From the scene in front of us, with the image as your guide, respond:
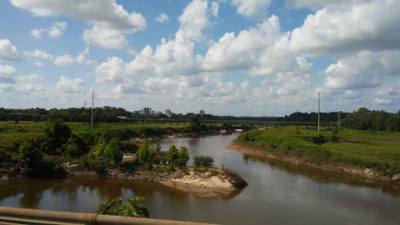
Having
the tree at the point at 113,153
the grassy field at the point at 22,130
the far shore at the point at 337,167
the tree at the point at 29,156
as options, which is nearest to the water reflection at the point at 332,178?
the far shore at the point at 337,167

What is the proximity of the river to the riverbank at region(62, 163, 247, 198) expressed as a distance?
899mm

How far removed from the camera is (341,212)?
68.8 feet

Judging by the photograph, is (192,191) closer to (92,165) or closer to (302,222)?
(302,222)

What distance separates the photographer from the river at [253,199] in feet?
64.5

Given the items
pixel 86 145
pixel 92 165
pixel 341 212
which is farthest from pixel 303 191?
pixel 86 145

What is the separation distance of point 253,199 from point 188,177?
22.9ft

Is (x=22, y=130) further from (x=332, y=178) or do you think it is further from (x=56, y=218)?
(x=56, y=218)

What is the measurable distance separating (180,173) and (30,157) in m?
15.8

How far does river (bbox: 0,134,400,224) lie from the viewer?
1966 centimetres

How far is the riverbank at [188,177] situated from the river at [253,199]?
90 cm

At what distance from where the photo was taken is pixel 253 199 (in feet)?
76.3

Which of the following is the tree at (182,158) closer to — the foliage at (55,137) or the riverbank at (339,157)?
the foliage at (55,137)

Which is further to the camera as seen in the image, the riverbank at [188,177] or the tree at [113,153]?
the tree at [113,153]

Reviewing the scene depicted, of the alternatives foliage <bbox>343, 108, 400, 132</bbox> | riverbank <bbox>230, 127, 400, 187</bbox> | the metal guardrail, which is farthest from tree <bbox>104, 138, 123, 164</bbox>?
foliage <bbox>343, 108, 400, 132</bbox>
